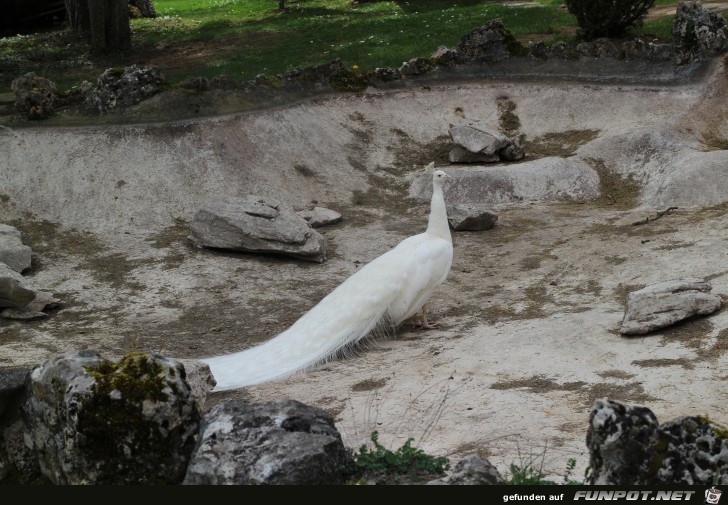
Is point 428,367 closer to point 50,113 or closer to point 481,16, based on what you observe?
point 50,113

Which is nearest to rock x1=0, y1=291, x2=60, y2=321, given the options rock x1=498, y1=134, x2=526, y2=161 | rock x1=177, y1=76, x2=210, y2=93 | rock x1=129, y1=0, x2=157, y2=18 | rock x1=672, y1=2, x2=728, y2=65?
rock x1=177, y1=76, x2=210, y2=93

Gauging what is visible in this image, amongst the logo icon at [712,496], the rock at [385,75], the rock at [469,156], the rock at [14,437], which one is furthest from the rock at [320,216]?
the logo icon at [712,496]

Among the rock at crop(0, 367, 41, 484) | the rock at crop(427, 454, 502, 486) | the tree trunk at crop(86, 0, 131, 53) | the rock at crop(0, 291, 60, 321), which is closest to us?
the rock at crop(427, 454, 502, 486)

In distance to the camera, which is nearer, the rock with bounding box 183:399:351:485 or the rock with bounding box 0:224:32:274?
the rock with bounding box 183:399:351:485

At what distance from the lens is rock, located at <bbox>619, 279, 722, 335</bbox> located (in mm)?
9859

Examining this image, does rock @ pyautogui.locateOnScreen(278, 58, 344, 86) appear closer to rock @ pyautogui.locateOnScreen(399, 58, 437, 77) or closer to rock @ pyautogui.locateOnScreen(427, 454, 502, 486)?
rock @ pyautogui.locateOnScreen(399, 58, 437, 77)

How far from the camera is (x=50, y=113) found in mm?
17531

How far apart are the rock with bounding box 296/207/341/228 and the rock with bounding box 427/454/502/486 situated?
10.0 metres

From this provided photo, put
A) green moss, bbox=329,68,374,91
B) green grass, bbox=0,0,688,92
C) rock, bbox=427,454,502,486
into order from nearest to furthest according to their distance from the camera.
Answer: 1. rock, bbox=427,454,502,486
2. green moss, bbox=329,68,374,91
3. green grass, bbox=0,0,688,92

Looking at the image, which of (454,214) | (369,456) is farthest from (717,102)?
(369,456)

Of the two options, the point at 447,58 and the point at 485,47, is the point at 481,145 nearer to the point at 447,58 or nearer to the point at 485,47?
the point at 447,58

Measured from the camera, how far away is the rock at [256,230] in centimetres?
1424

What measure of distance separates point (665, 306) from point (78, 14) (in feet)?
68.8

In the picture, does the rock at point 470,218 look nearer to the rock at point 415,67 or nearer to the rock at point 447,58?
the rock at point 415,67
